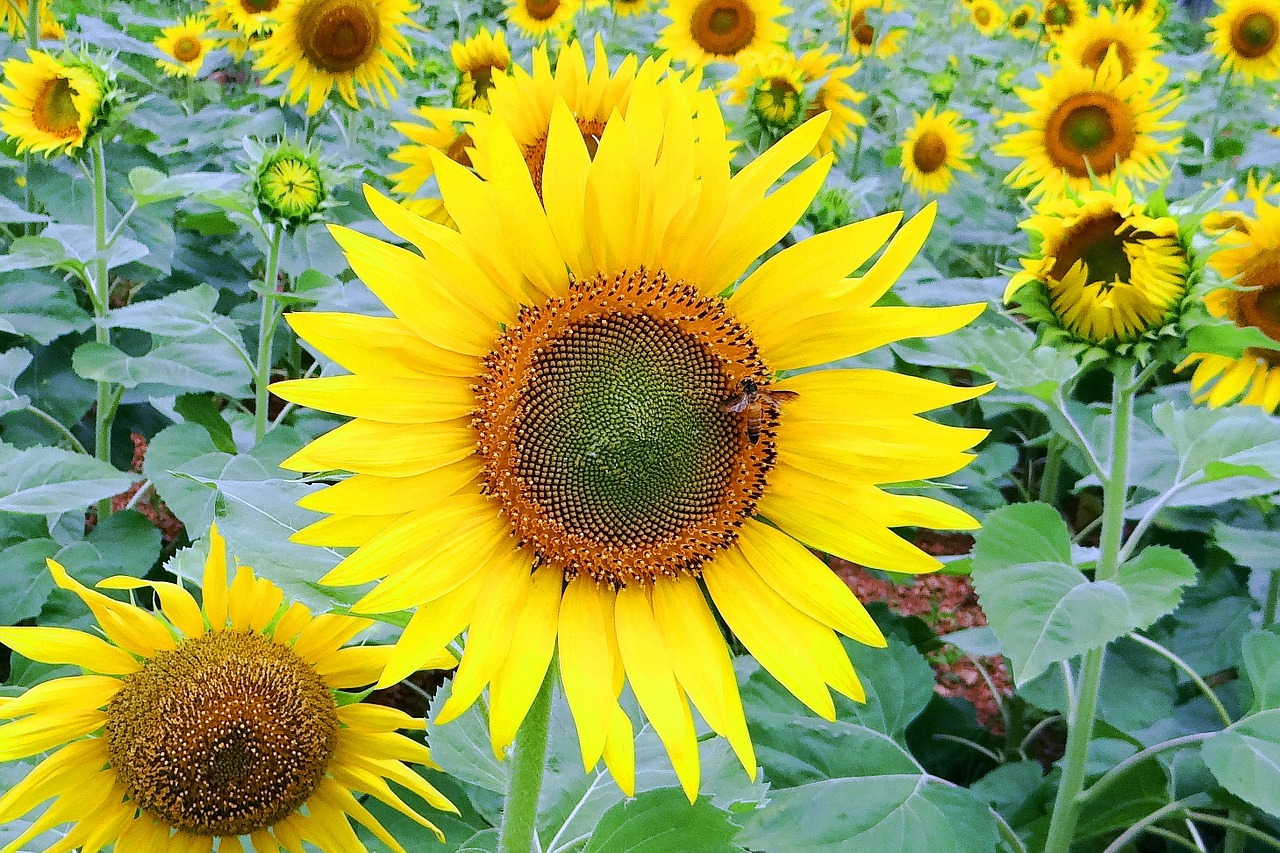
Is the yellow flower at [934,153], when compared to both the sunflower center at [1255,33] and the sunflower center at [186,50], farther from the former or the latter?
the sunflower center at [186,50]

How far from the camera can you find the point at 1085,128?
340 cm

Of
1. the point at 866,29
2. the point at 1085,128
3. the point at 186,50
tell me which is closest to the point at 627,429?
the point at 1085,128

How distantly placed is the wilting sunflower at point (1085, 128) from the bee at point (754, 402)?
8.75ft

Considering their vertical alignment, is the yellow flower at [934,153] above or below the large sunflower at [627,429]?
above

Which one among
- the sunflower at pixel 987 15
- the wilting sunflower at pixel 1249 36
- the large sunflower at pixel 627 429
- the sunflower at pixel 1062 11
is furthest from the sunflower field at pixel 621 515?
the sunflower at pixel 987 15

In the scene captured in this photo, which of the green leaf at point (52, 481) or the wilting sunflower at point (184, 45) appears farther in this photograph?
the wilting sunflower at point (184, 45)

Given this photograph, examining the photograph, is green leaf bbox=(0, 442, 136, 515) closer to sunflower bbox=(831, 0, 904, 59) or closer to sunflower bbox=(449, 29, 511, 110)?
sunflower bbox=(449, 29, 511, 110)

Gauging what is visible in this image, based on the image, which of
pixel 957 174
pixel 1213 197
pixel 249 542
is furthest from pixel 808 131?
pixel 957 174

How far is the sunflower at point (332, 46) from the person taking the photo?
348 centimetres

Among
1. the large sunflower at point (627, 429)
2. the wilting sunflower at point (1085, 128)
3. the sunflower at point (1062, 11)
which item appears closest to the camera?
the large sunflower at point (627, 429)

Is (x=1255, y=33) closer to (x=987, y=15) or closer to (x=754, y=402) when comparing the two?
(x=987, y=15)

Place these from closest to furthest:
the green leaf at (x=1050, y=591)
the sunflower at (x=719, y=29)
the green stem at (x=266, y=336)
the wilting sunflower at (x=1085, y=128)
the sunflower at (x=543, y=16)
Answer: the green leaf at (x=1050, y=591) → the green stem at (x=266, y=336) → the wilting sunflower at (x=1085, y=128) → the sunflower at (x=719, y=29) → the sunflower at (x=543, y=16)

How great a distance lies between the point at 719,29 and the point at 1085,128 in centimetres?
154

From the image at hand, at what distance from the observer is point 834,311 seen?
99cm
